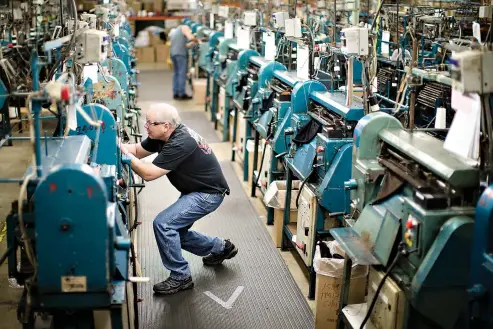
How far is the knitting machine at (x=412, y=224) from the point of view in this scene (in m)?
2.70

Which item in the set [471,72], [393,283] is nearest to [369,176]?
[393,283]

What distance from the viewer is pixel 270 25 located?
7.86 m

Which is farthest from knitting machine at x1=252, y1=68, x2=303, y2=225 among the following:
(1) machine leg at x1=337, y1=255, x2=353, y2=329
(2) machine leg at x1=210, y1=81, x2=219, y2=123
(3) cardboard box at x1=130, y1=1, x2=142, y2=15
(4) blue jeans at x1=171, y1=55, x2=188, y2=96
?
(3) cardboard box at x1=130, y1=1, x2=142, y2=15

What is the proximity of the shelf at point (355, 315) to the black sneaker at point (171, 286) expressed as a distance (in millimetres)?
1424

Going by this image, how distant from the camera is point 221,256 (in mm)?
4945

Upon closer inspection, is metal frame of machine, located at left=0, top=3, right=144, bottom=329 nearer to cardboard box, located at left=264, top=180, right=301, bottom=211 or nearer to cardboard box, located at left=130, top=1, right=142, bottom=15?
cardboard box, located at left=264, top=180, right=301, bottom=211

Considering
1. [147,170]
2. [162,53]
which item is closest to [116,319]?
[147,170]

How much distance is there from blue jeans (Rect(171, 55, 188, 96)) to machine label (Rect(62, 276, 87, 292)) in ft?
29.6

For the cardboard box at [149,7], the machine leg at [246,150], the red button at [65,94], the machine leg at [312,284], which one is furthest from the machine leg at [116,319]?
the cardboard box at [149,7]

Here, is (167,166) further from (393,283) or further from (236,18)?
(236,18)

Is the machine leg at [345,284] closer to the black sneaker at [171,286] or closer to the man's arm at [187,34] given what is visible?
the black sneaker at [171,286]

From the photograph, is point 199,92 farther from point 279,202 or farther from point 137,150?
point 137,150

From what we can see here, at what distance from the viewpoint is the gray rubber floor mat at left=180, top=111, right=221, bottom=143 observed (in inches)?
361

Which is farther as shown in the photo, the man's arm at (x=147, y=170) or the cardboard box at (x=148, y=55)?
the cardboard box at (x=148, y=55)
